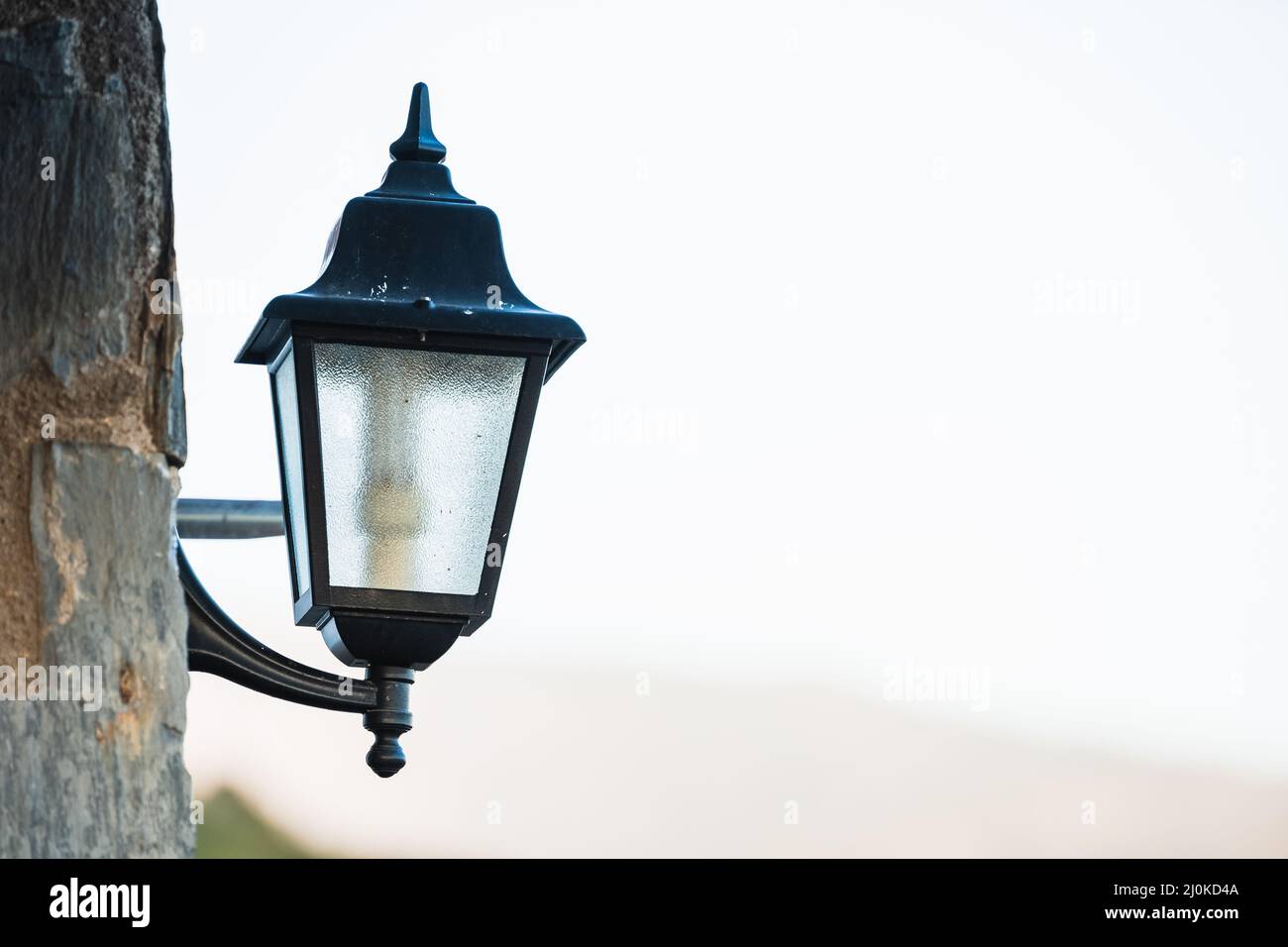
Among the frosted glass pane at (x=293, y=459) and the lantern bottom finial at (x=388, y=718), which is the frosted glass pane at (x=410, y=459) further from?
the lantern bottom finial at (x=388, y=718)

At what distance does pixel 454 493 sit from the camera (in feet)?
9.90

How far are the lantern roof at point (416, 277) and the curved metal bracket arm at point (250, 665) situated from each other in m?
0.47

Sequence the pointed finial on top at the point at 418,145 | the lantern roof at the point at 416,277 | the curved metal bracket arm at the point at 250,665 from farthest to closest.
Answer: the pointed finial on top at the point at 418,145 → the lantern roof at the point at 416,277 → the curved metal bracket arm at the point at 250,665

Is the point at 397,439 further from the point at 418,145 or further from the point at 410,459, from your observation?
the point at 418,145

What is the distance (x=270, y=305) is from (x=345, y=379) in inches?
6.5

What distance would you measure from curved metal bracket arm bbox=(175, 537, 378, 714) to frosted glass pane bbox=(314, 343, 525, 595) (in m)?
0.17

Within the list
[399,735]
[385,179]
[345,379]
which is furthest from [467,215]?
[399,735]

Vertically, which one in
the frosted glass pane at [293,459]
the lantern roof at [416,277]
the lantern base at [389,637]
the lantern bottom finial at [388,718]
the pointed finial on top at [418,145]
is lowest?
the lantern bottom finial at [388,718]

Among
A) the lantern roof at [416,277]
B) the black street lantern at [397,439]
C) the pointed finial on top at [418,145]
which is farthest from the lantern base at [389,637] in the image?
the pointed finial on top at [418,145]

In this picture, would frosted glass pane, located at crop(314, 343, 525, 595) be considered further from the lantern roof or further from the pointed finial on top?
the pointed finial on top

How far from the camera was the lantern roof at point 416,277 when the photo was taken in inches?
116

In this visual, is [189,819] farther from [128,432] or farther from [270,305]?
[270,305]

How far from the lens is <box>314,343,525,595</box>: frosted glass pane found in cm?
295

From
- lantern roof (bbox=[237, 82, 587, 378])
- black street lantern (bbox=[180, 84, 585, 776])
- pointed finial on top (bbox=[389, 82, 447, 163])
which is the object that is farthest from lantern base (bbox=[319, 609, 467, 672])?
pointed finial on top (bbox=[389, 82, 447, 163])
